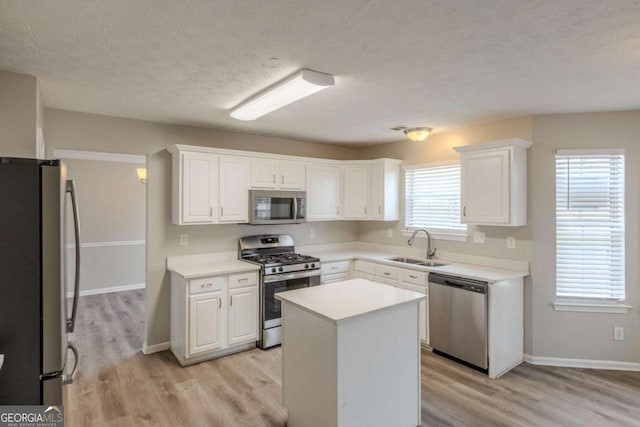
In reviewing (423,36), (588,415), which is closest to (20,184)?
(423,36)

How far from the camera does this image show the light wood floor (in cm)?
256

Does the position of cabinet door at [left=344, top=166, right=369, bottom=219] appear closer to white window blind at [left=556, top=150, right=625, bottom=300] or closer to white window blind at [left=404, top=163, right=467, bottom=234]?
white window blind at [left=404, top=163, right=467, bottom=234]

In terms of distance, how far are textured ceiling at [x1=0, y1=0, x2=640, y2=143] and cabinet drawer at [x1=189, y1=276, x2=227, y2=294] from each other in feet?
5.47

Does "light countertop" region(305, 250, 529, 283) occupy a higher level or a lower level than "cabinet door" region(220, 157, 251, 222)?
lower

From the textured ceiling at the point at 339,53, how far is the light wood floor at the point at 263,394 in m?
2.19

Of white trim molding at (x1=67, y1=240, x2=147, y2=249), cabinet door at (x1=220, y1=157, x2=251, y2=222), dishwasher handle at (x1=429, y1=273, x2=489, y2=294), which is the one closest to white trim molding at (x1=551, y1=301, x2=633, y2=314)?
dishwasher handle at (x1=429, y1=273, x2=489, y2=294)

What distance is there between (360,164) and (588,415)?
3526 mm

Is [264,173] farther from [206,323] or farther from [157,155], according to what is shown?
[206,323]

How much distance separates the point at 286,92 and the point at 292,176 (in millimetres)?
1855

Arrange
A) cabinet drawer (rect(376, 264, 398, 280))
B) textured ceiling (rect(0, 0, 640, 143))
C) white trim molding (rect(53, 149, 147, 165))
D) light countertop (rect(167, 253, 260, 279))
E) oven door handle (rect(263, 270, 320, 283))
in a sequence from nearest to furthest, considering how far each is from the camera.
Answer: textured ceiling (rect(0, 0, 640, 143)) → light countertop (rect(167, 253, 260, 279)) → oven door handle (rect(263, 270, 320, 283)) → cabinet drawer (rect(376, 264, 398, 280)) → white trim molding (rect(53, 149, 147, 165))

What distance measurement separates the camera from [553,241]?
3441mm

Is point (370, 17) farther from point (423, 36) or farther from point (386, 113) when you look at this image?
point (386, 113)

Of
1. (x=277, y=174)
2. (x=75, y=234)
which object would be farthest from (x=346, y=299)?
(x=277, y=174)

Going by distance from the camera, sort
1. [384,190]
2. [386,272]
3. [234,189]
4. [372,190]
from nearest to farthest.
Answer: [234,189], [386,272], [384,190], [372,190]
